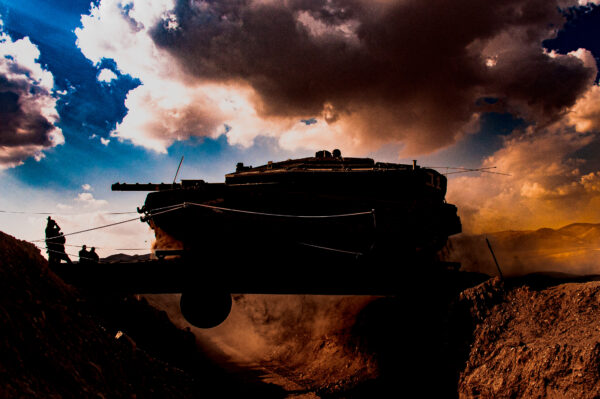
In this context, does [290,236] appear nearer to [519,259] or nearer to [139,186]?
[139,186]

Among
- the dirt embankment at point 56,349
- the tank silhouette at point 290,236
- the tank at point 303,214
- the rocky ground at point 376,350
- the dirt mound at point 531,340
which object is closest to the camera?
the dirt embankment at point 56,349

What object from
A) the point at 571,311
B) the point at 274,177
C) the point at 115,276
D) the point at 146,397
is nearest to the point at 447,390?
the point at 571,311

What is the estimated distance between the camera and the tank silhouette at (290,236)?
8.34m

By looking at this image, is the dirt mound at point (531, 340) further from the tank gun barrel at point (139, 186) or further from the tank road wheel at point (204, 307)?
the tank gun barrel at point (139, 186)

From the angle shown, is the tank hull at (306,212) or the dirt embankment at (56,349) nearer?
the dirt embankment at (56,349)

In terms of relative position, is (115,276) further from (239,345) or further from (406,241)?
(239,345)

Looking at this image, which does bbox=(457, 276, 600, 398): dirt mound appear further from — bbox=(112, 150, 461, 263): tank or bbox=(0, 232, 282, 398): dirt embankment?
bbox=(0, 232, 282, 398): dirt embankment

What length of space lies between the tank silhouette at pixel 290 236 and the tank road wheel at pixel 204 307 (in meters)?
0.03

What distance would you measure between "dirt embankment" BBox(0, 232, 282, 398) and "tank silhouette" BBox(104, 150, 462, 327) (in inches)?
110

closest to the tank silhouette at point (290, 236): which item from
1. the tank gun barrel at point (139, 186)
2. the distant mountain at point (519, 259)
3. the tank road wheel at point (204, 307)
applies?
the tank road wheel at point (204, 307)

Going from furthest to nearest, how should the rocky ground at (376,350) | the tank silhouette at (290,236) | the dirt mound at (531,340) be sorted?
1. the tank silhouette at (290,236)
2. the dirt mound at (531,340)
3. the rocky ground at (376,350)

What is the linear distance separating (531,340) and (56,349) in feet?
27.6

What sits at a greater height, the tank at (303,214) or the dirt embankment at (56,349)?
the tank at (303,214)

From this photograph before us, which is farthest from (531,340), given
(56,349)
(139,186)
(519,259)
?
(519,259)
